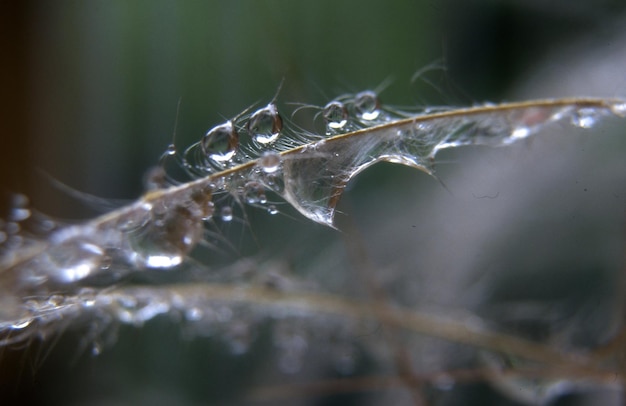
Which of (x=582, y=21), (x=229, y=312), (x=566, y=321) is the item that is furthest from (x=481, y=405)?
(x=582, y=21)

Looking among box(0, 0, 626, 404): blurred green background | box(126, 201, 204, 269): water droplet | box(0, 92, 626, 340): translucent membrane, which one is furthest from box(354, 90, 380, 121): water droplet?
box(0, 0, 626, 404): blurred green background

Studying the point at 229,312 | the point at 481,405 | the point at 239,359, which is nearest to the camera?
the point at 229,312

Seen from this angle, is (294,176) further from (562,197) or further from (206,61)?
(206,61)

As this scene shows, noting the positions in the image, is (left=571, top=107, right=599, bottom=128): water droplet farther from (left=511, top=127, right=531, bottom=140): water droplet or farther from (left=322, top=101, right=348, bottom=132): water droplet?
(left=322, top=101, right=348, bottom=132): water droplet

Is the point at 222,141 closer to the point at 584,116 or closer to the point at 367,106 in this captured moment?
the point at 367,106

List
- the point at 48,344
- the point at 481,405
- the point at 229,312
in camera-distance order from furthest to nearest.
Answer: the point at 481,405, the point at 229,312, the point at 48,344

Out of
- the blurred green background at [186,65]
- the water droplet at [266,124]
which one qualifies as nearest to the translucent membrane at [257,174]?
the water droplet at [266,124]

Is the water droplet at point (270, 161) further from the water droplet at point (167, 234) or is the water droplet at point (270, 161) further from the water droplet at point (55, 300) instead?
the water droplet at point (55, 300)
